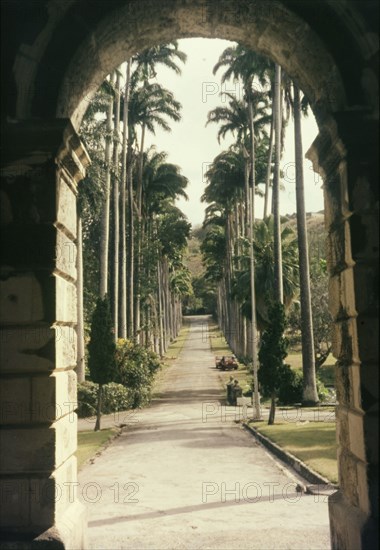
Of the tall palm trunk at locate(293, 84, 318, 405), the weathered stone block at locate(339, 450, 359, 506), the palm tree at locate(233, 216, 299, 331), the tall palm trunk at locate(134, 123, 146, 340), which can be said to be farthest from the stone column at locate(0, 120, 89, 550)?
the tall palm trunk at locate(134, 123, 146, 340)

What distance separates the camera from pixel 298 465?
12664 millimetres

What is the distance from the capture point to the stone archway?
5176mm

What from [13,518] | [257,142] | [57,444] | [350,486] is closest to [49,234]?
[57,444]

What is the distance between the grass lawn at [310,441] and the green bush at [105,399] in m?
8.68

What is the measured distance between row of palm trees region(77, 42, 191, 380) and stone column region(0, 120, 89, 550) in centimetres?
1723

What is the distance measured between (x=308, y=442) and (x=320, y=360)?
81.2 feet

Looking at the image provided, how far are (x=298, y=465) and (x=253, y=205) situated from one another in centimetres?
2828

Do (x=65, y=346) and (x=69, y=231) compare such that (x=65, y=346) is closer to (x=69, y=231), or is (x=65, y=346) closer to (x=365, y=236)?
(x=69, y=231)

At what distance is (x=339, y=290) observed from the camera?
5.90m

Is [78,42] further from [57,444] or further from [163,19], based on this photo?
[57,444]

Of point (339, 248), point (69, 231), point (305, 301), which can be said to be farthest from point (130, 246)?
point (339, 248)

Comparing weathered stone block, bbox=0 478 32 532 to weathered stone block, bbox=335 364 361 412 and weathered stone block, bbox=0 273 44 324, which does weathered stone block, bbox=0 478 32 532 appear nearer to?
weathered stone block, bbox=0 273 44 324

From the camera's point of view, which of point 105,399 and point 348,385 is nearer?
point 348,385

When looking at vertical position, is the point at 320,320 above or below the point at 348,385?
above
